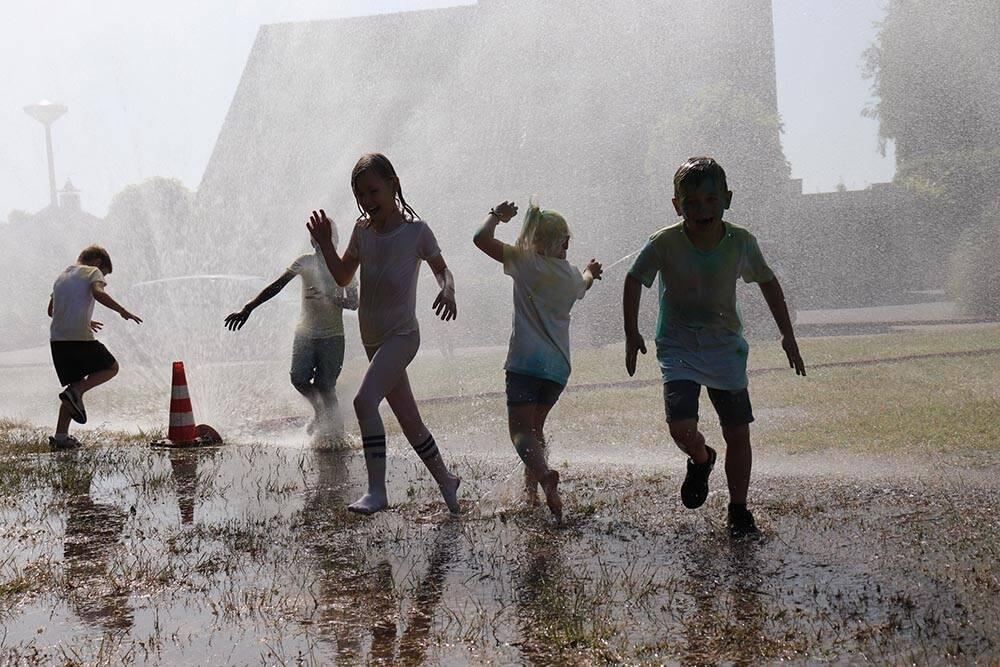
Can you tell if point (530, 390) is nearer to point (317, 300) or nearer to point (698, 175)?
point (698, 175)

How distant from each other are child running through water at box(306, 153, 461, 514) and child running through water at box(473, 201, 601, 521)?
13.6 inches

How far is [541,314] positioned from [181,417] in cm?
387

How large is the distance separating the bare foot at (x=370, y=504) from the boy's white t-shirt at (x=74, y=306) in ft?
13.6

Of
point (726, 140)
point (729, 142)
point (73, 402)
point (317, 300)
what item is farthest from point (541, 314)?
point (729, 142)

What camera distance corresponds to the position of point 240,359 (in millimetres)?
14273

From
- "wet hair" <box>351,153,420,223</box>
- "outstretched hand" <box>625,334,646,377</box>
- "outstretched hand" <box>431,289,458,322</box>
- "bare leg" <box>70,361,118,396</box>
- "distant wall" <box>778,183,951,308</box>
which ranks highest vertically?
"distant wall" <box>778,183,951,308</box>

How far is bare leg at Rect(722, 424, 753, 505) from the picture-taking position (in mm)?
4762

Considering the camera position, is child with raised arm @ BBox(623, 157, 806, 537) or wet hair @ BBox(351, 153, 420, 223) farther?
wet hair @ BBox(351, 153, 420, 223)

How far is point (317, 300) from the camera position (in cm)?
759

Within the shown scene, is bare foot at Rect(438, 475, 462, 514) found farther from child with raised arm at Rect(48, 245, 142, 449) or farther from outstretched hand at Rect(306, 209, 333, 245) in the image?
child with raised arm at Rect(48, 245, 142, 449)

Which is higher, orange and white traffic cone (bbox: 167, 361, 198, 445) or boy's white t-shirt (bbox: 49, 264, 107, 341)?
boy's white t-shirt (bbox: 49, 264, 107, 341)

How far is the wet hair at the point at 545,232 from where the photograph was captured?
5387 millimetres

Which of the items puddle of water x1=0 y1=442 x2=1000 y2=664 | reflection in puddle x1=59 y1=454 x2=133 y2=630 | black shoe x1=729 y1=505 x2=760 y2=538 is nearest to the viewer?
puddle of water x1=0 y1=442 x2=1000 y2=664

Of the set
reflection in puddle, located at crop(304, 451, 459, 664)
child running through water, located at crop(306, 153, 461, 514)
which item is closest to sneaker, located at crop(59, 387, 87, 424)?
reflection in puddle, located at crop(304, 451, 459, 664)
